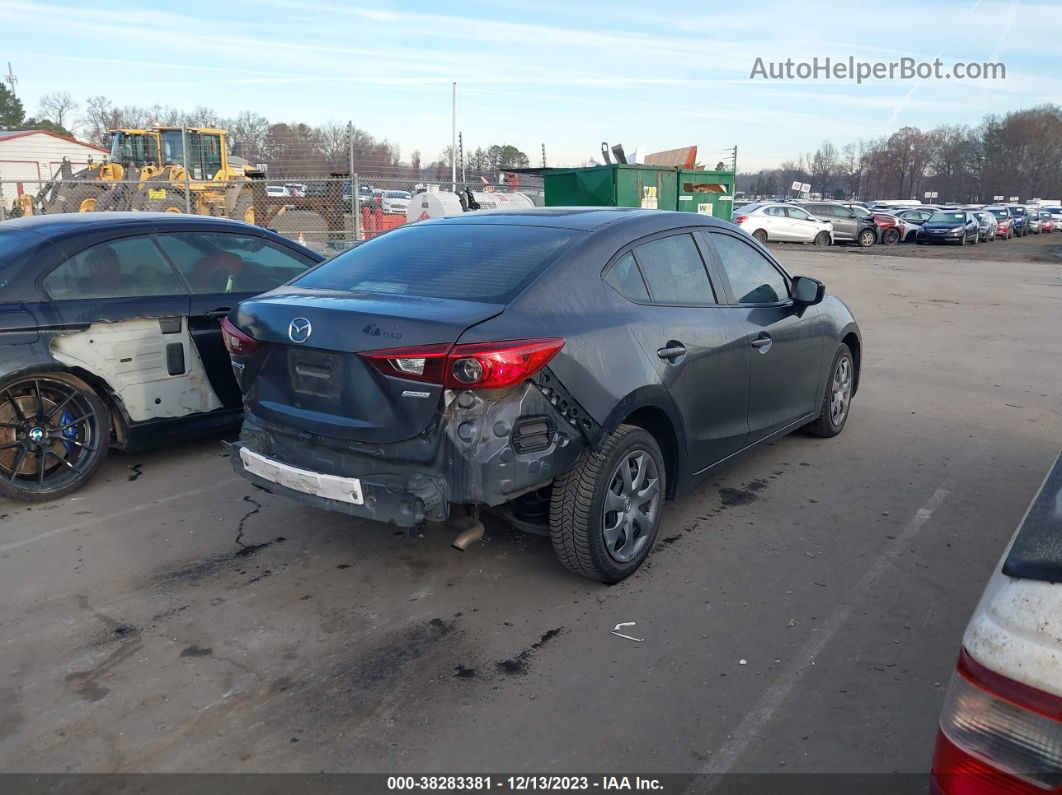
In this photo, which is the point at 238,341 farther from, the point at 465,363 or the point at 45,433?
the point at 45,433

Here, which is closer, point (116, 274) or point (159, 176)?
point (116, 274)

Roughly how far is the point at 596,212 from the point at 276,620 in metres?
2.63

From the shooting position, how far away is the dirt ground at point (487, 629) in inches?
113

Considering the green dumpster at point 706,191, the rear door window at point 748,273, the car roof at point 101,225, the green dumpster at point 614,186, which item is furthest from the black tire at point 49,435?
the green dumpster at point 706,191

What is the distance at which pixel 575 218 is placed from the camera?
441cm

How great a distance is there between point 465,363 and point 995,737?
224 centimetres

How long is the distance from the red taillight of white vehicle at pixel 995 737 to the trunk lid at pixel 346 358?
221 cm

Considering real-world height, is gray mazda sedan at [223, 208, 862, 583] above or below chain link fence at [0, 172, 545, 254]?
below

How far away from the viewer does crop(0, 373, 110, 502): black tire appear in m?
4.88

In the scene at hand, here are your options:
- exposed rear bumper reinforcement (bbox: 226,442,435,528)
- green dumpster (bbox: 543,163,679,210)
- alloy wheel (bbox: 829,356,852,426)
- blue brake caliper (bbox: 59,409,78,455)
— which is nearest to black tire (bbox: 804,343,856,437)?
alloy wheel (bbox: 829,356,852,426)

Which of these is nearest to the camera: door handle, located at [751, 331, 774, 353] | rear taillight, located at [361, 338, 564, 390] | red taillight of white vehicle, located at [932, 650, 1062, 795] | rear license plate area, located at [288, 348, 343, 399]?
red taillight of white vehicle, located at [932, 650, 1062, 795]

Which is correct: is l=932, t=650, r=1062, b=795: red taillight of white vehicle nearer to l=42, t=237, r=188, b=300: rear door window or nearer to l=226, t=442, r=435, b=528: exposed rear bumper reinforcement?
l=226, t=442, r=435, b=528: exposed rear bumper reinforcement

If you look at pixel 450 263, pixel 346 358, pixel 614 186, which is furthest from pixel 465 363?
pixel 614 186

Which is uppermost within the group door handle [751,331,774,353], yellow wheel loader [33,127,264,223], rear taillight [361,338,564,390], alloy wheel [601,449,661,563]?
yellow wheel loader [33,127,264,223]
